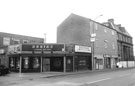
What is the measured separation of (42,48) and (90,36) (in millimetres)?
10591

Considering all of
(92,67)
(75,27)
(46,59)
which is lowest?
(92,67)

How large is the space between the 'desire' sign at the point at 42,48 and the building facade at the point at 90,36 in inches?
290

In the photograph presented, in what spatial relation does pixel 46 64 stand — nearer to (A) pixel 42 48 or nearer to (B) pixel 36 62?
(B) pixel 36 62

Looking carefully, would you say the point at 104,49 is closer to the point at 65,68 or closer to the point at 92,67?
the point at 92,67

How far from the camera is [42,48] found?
23.2 meters

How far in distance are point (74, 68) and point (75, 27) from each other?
10.4m

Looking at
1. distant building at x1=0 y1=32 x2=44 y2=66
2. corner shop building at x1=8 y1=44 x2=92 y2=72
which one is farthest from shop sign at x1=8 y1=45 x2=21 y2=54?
distant building at x1=0 y1=32 x2=44 y2=66

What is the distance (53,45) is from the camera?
23.4 m

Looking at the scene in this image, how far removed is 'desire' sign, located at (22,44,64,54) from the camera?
75.8 feet

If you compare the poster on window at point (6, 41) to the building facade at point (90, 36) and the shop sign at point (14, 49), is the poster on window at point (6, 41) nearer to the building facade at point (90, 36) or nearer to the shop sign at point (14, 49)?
the shop sign at point (14, 49)

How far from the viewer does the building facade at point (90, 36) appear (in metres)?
29.5

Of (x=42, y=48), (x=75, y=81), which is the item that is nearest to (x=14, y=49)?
(x=42, y=48)

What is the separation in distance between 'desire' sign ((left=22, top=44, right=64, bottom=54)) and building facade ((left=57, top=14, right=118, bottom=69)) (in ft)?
24.2

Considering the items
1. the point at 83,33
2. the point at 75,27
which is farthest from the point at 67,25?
the point at 83,33
